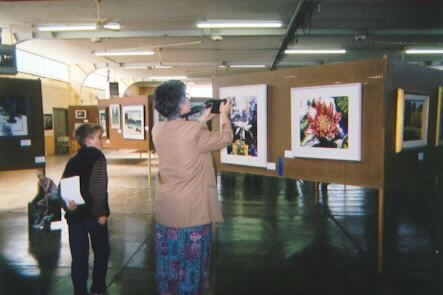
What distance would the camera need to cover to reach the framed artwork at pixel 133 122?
866 centimetres

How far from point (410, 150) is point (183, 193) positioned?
275 centimetres

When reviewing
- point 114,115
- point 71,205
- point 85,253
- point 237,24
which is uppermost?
point 237,24

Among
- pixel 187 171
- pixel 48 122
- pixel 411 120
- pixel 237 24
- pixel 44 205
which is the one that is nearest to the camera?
pixel 187 171

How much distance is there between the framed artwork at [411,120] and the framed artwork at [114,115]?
24.3 ft

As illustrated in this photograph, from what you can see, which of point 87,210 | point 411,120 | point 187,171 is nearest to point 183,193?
point 187,171

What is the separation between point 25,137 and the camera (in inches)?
208

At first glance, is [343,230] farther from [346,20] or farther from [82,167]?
[346,20]

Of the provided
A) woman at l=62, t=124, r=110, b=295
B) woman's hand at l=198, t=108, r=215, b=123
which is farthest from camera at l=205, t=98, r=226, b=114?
woman at l=62, t=124, r=110, b=295

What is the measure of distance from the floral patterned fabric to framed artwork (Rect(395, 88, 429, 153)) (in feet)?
7.47

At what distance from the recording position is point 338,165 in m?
3.55

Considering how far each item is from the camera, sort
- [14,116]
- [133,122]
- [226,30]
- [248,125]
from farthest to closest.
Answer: [226,30], [133,122], [14,116], [248,125]

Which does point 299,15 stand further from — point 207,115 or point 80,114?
point 80,114

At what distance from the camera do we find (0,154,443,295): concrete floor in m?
3.21

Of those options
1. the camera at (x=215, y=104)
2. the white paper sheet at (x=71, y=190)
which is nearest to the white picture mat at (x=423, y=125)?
the camera at (x=215, y=104)
